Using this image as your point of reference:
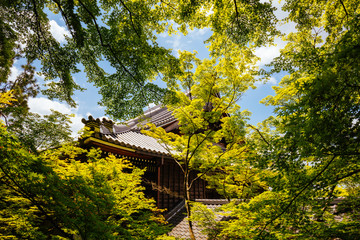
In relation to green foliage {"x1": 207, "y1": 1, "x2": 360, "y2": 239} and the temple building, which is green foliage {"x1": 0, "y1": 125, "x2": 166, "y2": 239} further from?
green foliage {"x1": 207, "y1": 1, "x2": 360, "y2": 239}

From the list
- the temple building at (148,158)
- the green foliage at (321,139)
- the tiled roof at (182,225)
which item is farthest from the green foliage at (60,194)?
the tiled roof at (182,225)

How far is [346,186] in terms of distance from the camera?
2961 mm

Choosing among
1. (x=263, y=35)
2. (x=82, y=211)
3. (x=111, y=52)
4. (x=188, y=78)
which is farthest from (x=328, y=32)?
(x=82, y=211)

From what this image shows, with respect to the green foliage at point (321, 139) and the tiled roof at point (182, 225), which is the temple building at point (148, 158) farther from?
the green foliage at point (321, 139)

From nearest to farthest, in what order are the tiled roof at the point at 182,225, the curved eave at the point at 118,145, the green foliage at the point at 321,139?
1. the green foliage at the point at 321,139
2. the curved eave at the point at 118,145
3. the tiled roof at the point at 182,225

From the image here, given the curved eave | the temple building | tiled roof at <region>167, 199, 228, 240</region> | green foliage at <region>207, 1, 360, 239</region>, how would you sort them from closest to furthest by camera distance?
1. green foliage at <region>207, 1, 360, 239</region>
2. the curved eave
3. the temple building
4. tiled roof at <region>167, 199, 228, 240</region>

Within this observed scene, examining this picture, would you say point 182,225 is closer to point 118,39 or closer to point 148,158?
point 148,158

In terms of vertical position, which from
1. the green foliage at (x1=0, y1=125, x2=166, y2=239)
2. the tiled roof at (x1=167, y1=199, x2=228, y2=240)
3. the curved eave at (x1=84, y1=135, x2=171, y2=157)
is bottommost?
the tiled roof at (x1=167, y1=199, x2=228, y2=240)

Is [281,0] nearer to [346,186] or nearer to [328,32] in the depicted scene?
[328,32]

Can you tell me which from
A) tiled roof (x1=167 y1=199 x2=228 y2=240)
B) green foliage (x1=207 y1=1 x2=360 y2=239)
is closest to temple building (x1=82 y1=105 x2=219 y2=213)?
tiled roof (x1=167 y1=199 x2=228 y2=240)

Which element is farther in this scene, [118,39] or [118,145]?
[118,145]

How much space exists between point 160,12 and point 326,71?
16.0 feet

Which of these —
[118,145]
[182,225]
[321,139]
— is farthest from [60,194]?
[182,225]

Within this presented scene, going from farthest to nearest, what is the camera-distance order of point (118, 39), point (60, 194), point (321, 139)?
1. point (118, 39)
2. point (60, 194)
3. point (321, 139)
